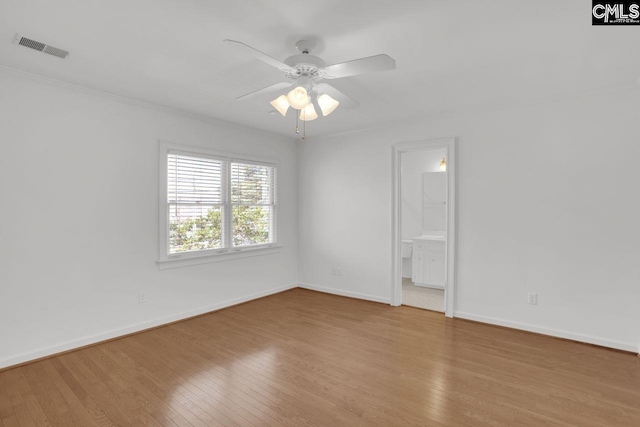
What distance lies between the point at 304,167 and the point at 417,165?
2279 millimetres

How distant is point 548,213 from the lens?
3604mm

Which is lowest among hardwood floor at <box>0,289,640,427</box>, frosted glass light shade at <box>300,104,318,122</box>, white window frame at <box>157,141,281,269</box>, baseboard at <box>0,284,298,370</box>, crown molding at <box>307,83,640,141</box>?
hardwood floor at <box>0,289,640,427</box>

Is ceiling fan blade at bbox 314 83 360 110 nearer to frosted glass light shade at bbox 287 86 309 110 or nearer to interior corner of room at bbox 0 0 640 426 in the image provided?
interior corner of room at bbox 0 0 640 426

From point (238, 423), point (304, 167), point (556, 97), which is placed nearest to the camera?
point (238, 423)

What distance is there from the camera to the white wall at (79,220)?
2.90 m

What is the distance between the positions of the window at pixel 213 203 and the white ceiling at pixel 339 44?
96 cm

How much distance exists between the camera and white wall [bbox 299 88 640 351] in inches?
128

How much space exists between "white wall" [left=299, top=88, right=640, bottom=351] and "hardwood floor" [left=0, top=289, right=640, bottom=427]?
357 mm

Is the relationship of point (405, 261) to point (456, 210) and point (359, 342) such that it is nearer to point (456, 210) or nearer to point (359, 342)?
point (456, 210)

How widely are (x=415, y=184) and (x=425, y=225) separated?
2.73ft

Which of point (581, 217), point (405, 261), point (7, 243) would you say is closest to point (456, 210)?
point (581, 217)

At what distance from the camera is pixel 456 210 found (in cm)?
417

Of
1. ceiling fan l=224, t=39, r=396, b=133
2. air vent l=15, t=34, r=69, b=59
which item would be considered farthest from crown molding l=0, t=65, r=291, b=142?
ceiling fan l=224, t=39, r=396, b=133

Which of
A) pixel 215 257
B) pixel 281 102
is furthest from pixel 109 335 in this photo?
pixel 281 102
